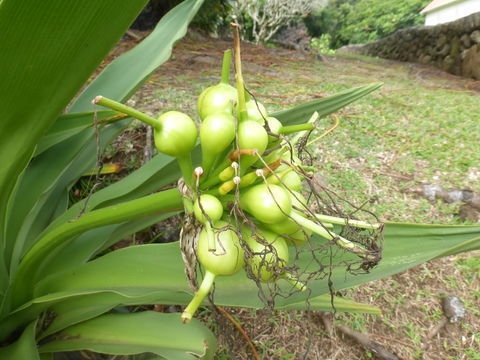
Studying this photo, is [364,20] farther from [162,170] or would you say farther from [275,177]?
[275,177]

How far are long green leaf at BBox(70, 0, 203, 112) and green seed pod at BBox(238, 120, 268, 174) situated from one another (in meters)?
0.52

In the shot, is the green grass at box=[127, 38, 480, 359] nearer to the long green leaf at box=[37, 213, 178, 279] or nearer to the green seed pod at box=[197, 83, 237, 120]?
the green seed pod at box=[197, 83, 237, 120]

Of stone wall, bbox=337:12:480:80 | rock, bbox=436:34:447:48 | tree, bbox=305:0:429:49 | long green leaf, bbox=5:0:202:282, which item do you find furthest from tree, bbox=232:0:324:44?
long green leaf, bbox=5:0:202:282

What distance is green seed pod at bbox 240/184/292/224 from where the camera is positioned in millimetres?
433

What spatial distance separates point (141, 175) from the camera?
2.77 ft

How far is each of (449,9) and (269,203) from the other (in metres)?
16.5

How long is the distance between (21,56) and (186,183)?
0.76 feet

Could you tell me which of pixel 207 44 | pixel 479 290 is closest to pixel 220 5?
pixel 207 44

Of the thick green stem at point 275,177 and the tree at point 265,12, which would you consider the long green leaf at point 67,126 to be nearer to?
the thick green stem at point 275,177

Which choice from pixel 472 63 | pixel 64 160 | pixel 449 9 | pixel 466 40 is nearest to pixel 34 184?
pixel 64 160

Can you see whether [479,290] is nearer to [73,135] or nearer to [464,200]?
[464,200]

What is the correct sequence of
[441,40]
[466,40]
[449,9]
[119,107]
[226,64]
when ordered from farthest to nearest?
1. [449,9]
2. [441,40]
3. [466,40]
4. [226,64]
5. [119,107]

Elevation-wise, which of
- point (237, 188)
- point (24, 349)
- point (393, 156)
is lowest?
point (393, 156)

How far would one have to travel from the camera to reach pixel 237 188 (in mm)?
427
